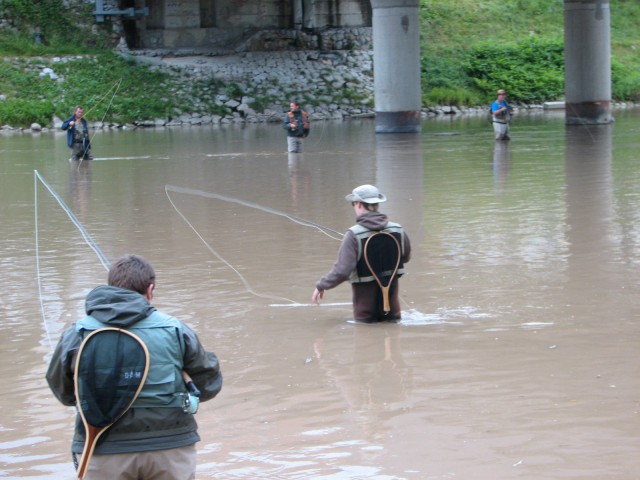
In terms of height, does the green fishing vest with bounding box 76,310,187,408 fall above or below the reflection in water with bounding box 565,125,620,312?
above

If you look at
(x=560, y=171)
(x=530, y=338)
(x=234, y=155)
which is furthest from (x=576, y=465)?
(x=234, y=155)

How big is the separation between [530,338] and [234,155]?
70.7 feet

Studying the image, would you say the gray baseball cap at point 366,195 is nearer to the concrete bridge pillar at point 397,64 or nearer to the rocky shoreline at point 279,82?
the concrete bridge pillar at point 397,64

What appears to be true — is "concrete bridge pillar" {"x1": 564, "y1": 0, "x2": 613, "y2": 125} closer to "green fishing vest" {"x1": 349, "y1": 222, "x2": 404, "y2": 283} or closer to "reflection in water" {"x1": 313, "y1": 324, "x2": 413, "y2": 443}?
"green fishing vest" {"x1": 349, "y1": 222, "x2": 404, "y2": 283}

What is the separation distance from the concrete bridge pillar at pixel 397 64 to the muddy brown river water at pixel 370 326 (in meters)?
14.6

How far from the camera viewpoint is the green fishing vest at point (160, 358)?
482cm

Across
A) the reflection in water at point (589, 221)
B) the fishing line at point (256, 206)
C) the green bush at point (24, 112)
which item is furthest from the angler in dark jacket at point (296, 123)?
the green bush at point (24, 112)

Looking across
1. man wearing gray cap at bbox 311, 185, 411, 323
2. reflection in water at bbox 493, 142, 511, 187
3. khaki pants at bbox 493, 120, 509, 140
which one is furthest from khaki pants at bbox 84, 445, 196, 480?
khaki pants at bbox 493, 120, 509, 140

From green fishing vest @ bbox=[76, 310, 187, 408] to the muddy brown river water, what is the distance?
66.1 inches

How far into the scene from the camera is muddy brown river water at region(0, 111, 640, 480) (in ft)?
22.2

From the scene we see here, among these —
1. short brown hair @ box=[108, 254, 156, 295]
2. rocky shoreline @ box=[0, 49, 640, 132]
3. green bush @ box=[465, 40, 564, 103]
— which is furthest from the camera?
green bush @ box=[465, 40, 564, 103]

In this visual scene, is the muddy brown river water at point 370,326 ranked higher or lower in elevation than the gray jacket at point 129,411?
lower

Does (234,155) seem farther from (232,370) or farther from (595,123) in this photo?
(232,370)

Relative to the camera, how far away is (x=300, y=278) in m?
12.3
